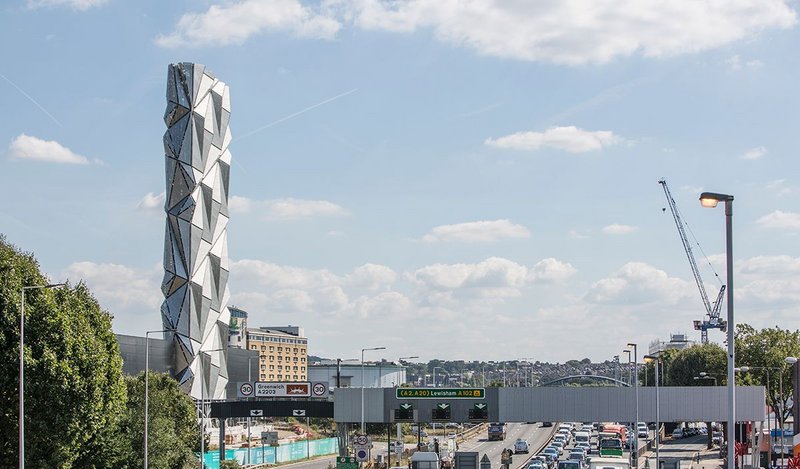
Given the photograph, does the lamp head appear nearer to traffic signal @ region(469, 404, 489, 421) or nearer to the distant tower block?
traffic signal @ region(469, 404, 489, 421)

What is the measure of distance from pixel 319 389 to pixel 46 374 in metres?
58.3

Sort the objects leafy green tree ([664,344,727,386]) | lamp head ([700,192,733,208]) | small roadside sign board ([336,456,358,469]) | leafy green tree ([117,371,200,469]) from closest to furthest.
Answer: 1. lamp head ([700,192,733,208])
2. leafy green tree ([117,371,200,469])
3. small roadside sign board ([336,456,358,469])
4. leafy green tree ([664,344,727,386])

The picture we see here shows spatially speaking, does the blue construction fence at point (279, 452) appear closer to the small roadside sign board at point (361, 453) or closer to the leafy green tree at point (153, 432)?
the leafy green tree at point (153, 432)

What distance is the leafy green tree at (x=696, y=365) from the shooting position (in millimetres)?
157750

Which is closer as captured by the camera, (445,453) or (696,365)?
(445,453)

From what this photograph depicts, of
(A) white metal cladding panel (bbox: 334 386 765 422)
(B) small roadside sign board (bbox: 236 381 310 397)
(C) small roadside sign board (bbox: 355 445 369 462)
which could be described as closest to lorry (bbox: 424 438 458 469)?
(B) small roadside sign board (bbox: 236 381 310 397)

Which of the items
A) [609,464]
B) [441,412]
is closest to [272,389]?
[441,412]

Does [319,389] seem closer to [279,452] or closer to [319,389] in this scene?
[319,389]

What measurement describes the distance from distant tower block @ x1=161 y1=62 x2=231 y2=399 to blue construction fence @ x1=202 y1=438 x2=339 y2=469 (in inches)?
662

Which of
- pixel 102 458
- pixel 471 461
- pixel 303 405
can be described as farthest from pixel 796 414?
pixel 102 458

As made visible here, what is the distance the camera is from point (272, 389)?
10831 cm

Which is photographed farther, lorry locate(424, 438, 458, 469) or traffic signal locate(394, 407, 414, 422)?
lorry locate(424, 438, 458, 469)

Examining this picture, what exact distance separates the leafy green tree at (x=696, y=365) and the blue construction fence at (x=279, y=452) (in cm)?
5690

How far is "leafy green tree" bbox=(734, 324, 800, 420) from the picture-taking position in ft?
409
